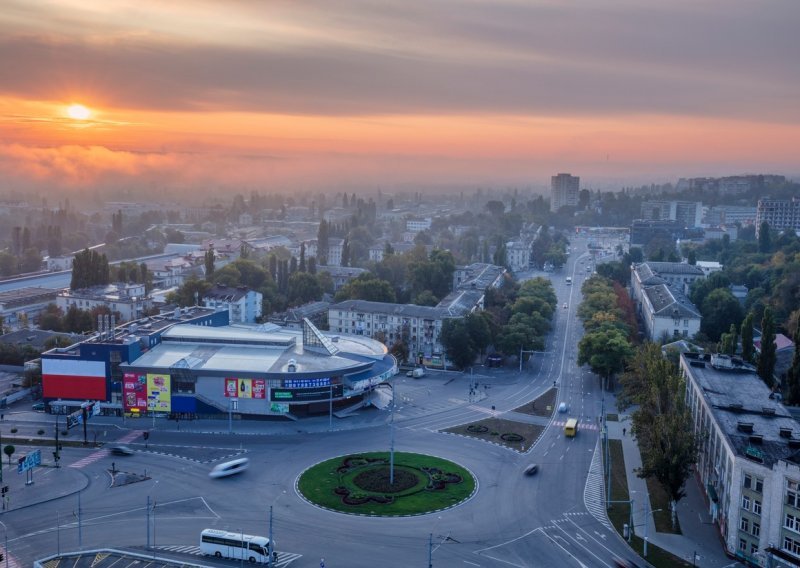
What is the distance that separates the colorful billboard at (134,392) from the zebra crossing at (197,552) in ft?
67.6

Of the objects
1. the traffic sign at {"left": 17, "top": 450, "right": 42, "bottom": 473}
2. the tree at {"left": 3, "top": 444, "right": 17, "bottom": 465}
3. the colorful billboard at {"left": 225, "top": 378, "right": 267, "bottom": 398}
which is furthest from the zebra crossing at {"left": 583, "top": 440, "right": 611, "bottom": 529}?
the tree at {"left": 3, "top": 444, "right": 17, "bottom": 465}

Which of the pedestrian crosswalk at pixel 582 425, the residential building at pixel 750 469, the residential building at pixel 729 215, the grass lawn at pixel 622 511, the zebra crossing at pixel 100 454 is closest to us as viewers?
the residential building at pixel 750 469

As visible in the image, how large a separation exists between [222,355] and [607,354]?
30319mm

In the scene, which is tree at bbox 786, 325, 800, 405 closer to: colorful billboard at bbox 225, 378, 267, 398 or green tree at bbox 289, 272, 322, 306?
colorful billboard at bbox 225, 378, 267, 398

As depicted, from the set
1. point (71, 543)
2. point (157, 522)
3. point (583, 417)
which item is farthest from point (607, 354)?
point (71, 543)

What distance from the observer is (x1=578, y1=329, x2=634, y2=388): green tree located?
57156 millimetres

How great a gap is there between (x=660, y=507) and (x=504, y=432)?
43.2 ft

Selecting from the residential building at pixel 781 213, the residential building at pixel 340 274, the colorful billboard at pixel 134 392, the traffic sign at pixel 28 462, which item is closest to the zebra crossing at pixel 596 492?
the traffic sign at pixel 28 462

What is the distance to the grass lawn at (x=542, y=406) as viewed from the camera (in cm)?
5325

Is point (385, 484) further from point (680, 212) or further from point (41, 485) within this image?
point (680, 212)

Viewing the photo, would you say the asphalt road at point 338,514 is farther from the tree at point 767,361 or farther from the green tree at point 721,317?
the green tree at point 721,317

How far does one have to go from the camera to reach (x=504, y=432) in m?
48.5

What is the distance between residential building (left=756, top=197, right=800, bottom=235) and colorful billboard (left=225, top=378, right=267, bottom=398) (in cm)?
13411

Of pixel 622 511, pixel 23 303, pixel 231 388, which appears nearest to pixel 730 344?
pixel 622 511
